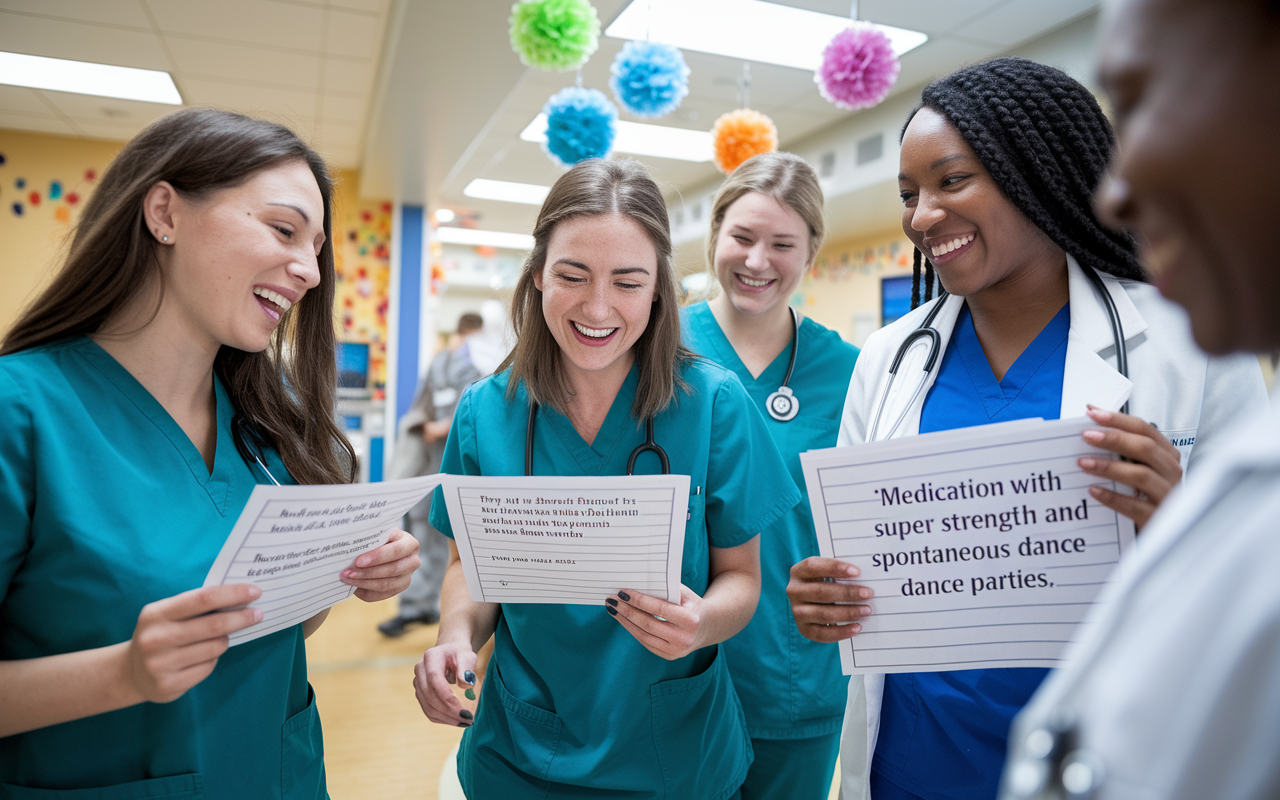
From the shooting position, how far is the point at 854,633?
0.93 metres

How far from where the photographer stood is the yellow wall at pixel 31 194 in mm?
5746

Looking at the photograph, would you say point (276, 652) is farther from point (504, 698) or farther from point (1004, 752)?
point (1004, 752)

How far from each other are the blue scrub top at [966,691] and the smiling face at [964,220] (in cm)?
10

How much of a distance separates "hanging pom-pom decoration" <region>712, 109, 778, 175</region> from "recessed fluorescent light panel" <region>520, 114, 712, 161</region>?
2567 mm

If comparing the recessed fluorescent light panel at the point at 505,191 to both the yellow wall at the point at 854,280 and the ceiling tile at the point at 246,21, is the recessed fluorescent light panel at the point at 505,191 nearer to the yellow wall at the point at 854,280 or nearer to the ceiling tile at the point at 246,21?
the yellow wall at the point at 854,280

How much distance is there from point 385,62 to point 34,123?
11.3 feet

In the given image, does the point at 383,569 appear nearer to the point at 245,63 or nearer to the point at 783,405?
the point at 783,405

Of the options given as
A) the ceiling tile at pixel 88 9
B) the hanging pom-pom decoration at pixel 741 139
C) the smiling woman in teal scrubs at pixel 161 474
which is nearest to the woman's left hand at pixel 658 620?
the smiling woman in teal scrubs at pixel 161 474

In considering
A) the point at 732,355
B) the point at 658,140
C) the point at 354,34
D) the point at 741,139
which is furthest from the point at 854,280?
the point at 732,355

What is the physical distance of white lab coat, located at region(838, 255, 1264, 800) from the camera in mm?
898

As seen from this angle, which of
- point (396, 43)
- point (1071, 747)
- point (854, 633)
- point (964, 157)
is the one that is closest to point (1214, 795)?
point (1071, 747)

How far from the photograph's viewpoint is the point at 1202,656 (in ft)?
1.00

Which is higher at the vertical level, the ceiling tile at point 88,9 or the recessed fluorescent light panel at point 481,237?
the recessed fluorescent light panel at point 481,237

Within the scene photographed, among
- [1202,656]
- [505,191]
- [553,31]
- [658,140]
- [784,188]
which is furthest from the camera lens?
[505,191]
